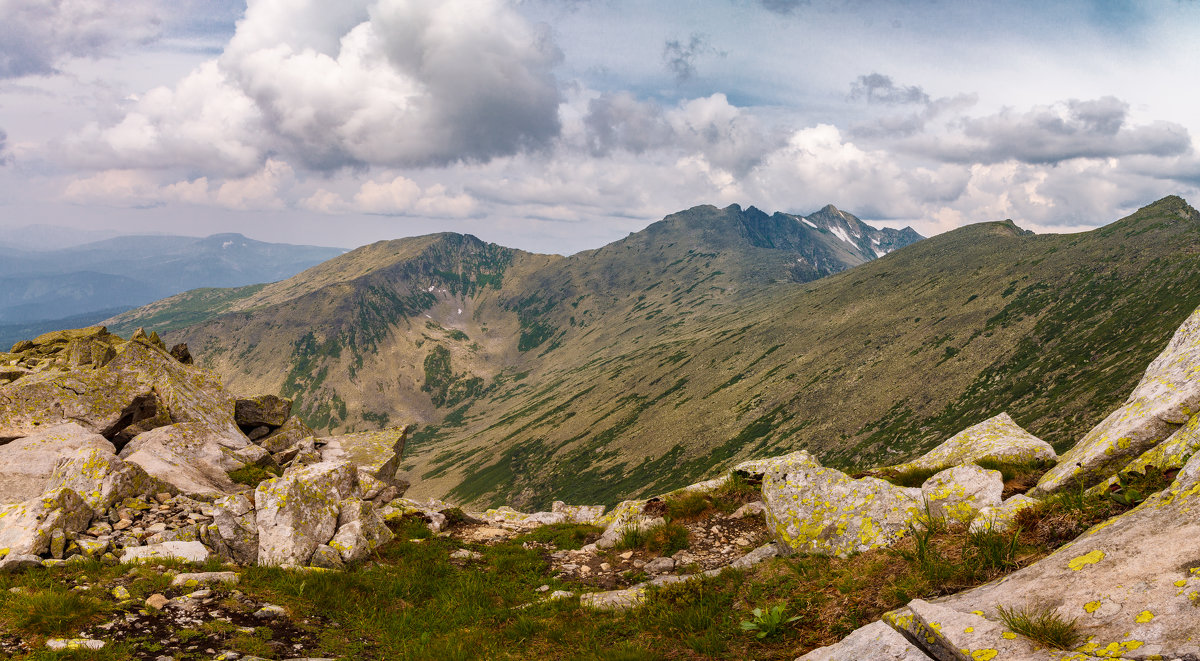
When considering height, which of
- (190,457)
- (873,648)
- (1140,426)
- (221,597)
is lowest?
(221,597)

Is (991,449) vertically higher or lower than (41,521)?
lower

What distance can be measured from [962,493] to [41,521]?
25.0 meters

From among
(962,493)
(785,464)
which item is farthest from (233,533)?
(962,493)

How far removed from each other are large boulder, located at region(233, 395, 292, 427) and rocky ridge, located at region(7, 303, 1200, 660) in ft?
0.88

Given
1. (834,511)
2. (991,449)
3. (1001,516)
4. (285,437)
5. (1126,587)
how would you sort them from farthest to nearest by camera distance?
(285,437)
(991,449)
(834,511)
(1001,516)
(1126,587)

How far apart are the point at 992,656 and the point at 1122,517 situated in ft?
13.5

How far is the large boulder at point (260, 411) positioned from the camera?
3152 cm

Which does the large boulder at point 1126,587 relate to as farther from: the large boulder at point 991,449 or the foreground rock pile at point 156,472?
the foreground rock pile at point 156,472

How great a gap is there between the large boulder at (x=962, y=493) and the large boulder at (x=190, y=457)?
24139 mm

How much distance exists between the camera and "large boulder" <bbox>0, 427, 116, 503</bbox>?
18297 mm

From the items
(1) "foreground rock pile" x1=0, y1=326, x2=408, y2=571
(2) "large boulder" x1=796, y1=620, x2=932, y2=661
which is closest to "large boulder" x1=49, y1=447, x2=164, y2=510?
(1) "foreground rock pile" x1=0, y1=326, x2=408, y2=571

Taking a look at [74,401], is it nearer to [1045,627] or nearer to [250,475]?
[250,475]

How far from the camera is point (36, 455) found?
64.4ft

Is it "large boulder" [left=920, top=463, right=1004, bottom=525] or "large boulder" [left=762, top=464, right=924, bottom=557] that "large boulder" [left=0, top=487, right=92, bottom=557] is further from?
"large boulder" [left=920, top=463, right=1004, bottom=525]
